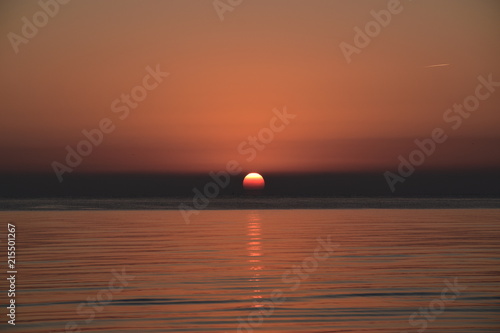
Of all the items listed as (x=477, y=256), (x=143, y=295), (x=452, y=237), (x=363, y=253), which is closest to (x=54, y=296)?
(x=143, y=295)

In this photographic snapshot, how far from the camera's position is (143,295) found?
18656 millimetres

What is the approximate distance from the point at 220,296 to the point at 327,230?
24.6 metres

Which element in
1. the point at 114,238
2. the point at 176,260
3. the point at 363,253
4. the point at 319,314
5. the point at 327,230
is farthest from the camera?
the point at 327,230

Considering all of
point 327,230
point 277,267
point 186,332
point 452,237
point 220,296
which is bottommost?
point 186,332

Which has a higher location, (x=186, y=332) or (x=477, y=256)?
(x=477, y=256)

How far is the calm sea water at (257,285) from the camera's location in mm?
15359

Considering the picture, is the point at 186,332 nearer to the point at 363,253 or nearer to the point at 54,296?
the point at 54,296

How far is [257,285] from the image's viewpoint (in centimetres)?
2002

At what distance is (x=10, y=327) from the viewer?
49.0ft

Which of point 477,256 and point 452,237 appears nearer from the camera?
point 477,256

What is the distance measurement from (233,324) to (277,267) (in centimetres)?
891

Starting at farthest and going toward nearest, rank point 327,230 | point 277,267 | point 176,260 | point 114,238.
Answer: point 327,230
point 114,238
point 176,260
point 277,267

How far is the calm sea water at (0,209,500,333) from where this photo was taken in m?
15.4

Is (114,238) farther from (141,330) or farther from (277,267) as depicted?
(141,330)
